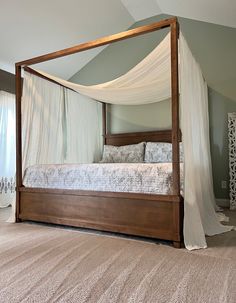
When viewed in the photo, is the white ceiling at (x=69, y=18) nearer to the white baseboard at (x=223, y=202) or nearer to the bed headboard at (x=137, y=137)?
the bed headboard at (x=137, y=137)

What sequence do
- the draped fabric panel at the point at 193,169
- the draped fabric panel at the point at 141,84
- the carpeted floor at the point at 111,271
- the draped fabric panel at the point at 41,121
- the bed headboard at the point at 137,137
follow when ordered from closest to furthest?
the carpeted floor at the point at 111,271 → the draped fabric panel at the point at 193,169 → the draped fabric panel at the point at 141,84 → the draped fabric panel at the point at 41,121 → the bed headboard at the point at 137,137

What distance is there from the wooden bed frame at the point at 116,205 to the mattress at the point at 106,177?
0.06m

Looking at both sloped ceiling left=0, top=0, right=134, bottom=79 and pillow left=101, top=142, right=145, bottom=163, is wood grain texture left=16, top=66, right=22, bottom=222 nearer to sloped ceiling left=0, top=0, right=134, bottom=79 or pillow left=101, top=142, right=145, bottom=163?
sloped ceiling left=0, top=0, right=134, bottom=79

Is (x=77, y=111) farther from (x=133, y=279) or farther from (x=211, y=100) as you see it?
(x=133, y=279)

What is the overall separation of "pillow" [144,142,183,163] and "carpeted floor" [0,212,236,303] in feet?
5.96

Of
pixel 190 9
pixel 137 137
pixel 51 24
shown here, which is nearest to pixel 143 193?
pixel 137 137

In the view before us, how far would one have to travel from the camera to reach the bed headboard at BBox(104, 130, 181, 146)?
4.54 metres

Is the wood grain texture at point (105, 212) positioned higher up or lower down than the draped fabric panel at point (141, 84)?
lower down

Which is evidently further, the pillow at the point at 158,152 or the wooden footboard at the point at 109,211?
the pillow at the point at 158,152

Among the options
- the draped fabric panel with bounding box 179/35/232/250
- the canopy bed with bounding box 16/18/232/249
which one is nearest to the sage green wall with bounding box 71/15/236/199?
the canopy bed with bounding box 16/18/232/249

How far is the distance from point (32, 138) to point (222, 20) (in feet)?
11.3

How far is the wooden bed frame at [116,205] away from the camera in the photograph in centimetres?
224

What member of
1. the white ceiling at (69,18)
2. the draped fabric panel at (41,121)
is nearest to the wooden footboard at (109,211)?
the draped fabric panel at (41,121)

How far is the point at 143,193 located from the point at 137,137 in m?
2.48
